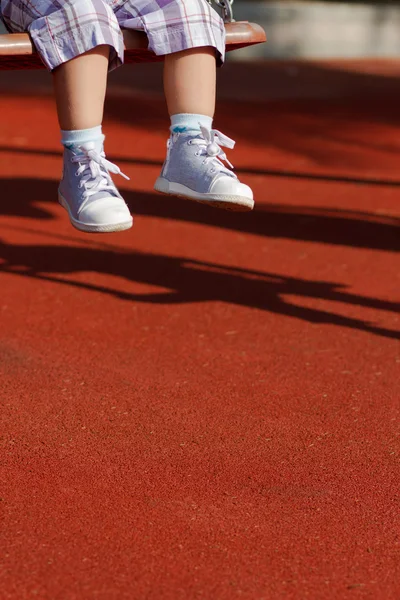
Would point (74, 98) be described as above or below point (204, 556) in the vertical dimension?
above

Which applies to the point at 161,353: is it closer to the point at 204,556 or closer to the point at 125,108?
the point at 204,556

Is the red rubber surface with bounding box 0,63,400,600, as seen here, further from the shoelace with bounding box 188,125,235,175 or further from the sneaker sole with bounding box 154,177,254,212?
the shoelace with bounding box 188,125,235,175

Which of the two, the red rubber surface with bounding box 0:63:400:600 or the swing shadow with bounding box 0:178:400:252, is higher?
the red rubber surface with bounding box 0:63:400:600

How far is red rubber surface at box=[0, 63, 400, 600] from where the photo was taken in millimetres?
2268

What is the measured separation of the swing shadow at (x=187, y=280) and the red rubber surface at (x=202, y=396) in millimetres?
13

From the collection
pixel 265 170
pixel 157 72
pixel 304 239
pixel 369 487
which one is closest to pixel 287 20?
pixel 157 72

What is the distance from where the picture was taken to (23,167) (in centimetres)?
706

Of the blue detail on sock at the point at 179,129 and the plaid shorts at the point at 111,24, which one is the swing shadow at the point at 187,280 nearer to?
the blue detail on sock at the point at 179,129

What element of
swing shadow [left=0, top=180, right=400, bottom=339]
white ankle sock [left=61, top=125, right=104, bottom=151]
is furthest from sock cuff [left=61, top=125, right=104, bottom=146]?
Result: swing shadow [left=0, top=180, right=400, bottom=339]

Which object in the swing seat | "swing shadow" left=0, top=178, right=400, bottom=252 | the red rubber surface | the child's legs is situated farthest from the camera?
"swing shadow" left=0, top=178, right=400, bottom=252

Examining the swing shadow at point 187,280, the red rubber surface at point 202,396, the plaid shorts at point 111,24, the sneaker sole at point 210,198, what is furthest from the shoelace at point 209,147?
the swing shadow at point 187,280

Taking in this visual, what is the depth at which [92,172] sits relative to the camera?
2.96 meters

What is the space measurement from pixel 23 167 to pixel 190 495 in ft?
15.9

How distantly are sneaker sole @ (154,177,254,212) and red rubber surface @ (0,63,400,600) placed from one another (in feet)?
2.18
